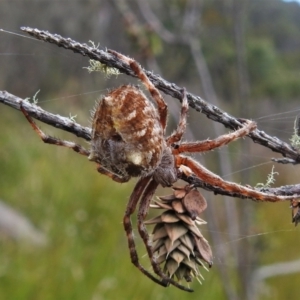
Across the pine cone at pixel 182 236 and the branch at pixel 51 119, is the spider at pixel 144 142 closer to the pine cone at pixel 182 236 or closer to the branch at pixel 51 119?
the branch at pixel 51 119

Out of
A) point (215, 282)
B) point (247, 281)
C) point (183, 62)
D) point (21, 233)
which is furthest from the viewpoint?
point (183, 62)

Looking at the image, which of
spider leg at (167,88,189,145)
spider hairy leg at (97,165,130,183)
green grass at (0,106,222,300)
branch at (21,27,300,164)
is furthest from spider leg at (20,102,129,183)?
branch at (21,27,300,164)

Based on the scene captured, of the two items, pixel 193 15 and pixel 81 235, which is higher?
pixel 193 15

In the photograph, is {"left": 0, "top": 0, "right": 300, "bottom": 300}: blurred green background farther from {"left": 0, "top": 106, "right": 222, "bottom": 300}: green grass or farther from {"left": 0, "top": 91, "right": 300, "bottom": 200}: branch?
{"left": 0, "top": 91, "right": 300, "bottom": 200}: branch

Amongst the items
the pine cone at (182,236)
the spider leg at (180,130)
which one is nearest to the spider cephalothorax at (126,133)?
the spider leg at (180,130)

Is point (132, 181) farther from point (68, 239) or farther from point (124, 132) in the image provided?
point (68, 239)

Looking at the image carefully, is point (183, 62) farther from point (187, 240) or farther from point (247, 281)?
point (187, 240)

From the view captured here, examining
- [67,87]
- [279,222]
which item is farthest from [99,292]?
[67,87]
